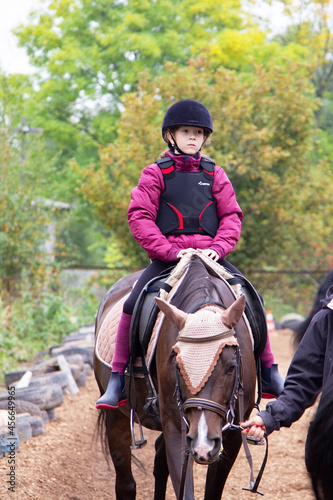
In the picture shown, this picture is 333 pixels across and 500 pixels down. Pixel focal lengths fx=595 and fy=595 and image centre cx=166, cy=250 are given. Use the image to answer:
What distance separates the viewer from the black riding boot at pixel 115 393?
405cm

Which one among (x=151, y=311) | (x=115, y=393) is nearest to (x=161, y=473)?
(x=115, y=393)

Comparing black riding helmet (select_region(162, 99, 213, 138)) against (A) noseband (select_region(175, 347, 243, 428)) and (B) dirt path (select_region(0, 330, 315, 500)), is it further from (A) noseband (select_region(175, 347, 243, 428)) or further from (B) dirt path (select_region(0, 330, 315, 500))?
(B) dirt path (select_region(0, 330, 315, 500))

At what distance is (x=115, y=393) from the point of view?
4.11 m

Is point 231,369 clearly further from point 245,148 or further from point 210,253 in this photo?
point 245,148

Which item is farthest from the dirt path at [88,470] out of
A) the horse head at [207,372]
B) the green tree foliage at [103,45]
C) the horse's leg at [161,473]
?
the green tree foliage at [103,45]

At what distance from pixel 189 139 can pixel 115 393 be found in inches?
73.7

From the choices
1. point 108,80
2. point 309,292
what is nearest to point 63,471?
point 309,292

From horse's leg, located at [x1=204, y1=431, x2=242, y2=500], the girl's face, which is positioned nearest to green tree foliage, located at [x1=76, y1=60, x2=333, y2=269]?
the girl's face

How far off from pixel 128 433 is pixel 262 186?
9.93 m

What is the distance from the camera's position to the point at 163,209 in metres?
4.20

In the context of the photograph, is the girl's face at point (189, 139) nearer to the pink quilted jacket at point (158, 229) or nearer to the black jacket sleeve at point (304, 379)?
the pink quilted jacket at point (158, 229)

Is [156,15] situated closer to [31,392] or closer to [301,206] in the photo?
[301,206]

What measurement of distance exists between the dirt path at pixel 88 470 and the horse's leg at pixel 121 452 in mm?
585

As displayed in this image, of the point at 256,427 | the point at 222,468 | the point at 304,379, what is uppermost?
the point at 304,379
